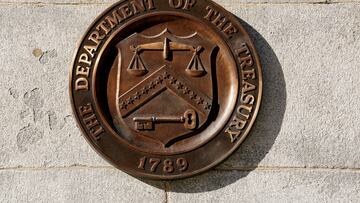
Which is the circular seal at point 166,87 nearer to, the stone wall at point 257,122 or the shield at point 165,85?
the shield at point 165,85

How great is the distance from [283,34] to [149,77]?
3.37ft

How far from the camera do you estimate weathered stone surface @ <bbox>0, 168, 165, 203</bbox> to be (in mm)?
3750

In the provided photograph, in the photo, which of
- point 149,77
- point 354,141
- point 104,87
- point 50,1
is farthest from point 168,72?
point 354,141

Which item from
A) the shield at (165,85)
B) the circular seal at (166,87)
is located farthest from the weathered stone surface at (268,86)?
the shield at (165,85)

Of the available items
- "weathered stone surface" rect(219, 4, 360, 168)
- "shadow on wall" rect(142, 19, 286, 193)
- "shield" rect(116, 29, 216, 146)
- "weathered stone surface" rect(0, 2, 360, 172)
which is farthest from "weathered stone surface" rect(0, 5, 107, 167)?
"weathered stone surface" rect(219, 4, 360, 168)

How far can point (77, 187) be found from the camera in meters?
3.76

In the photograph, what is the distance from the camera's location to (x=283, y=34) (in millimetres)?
3867

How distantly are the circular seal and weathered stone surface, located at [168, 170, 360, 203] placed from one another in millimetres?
177

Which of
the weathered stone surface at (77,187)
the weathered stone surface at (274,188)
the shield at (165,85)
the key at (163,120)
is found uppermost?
the shield at (165,85)

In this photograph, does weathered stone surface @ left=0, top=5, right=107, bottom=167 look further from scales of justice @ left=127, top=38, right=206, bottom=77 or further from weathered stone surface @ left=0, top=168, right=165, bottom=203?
scales of justice @ left=127, top=38, right=206, bottom=77

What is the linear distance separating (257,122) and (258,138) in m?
0.12

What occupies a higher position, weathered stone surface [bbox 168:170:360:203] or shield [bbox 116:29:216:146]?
shield [bbox 116:29:216:146]

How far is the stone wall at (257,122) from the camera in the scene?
3.76 metres

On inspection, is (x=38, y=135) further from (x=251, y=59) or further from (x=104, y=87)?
(x=251, y=59)
